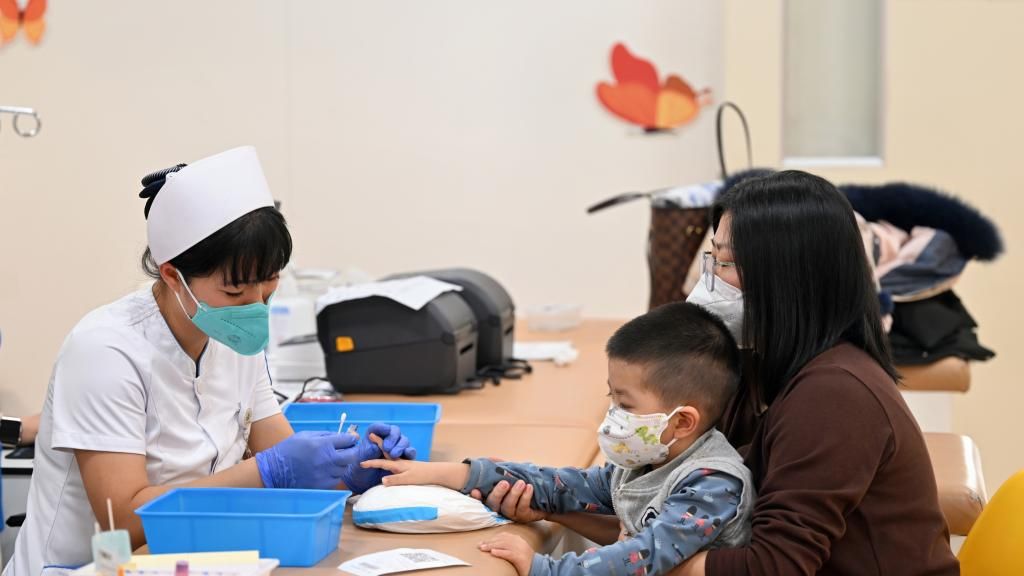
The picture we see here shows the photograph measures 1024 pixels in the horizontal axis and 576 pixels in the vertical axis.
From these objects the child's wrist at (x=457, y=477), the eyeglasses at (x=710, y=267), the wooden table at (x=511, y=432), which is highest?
the eyeglasses at (x=710, y=267)

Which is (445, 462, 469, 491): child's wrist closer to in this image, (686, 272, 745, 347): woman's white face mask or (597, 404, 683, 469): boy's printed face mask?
(597, 404, 683, 469): boy's printed face mask

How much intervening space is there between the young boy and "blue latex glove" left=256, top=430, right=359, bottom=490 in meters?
0.10

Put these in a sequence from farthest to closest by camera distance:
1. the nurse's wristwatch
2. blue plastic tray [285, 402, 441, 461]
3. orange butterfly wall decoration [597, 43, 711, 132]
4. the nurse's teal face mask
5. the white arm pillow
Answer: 1. orange butterfly wall decoration [597, 43, 711, 132]
2. the nurse's wristwatch
3. blue plastic tray [285, 402, 441, 461]
4. the nurse's teal face mask
5. the white arm pillow

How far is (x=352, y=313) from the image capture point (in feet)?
9.18

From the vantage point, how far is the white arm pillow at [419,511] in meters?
1.64

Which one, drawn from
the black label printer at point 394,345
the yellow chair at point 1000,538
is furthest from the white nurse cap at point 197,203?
the yellow chair at point 1000,538

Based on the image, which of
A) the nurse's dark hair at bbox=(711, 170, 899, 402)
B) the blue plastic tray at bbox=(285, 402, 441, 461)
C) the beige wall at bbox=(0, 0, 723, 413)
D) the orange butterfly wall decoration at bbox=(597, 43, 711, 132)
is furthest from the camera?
the beige wall at bbox=(0, 0, 723, 413)

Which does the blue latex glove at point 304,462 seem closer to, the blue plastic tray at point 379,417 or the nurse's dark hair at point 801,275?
the blue plastic tray at point 379,417

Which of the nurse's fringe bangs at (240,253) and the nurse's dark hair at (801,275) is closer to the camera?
the nurse's dark hair at (801,275)

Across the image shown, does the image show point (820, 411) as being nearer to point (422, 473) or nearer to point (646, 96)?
point (422, 473)

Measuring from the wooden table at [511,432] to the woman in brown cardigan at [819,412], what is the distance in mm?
337

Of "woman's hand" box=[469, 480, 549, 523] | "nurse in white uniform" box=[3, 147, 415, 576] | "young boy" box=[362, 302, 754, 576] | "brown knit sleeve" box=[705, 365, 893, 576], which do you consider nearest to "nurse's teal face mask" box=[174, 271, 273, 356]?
"nurse in white uniform" box=[3, 147, 415, 576]

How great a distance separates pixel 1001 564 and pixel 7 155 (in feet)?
15.3

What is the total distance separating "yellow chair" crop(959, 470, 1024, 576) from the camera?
5.56 ft
